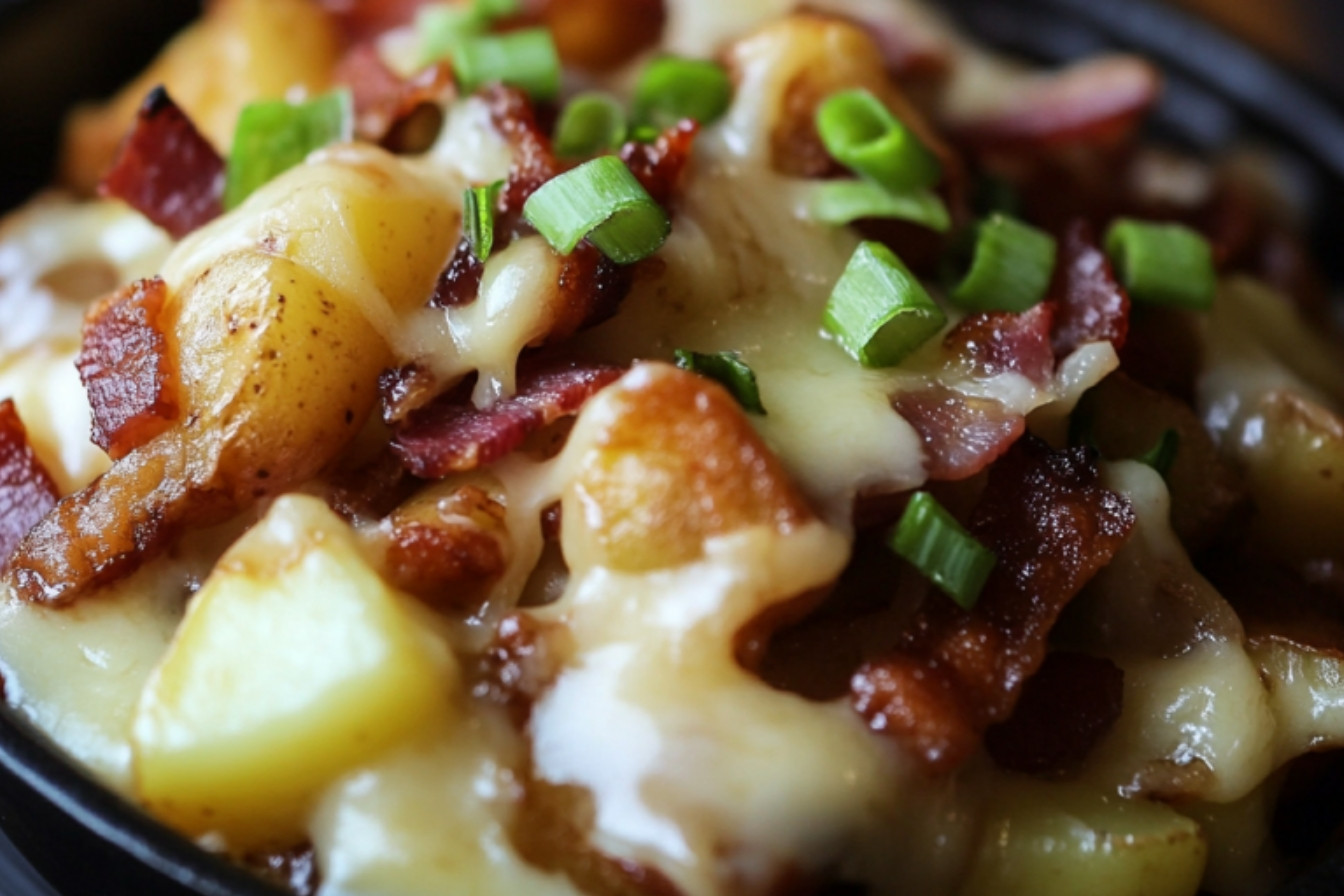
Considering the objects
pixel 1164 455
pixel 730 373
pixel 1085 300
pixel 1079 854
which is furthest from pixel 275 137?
pixel 1079 854

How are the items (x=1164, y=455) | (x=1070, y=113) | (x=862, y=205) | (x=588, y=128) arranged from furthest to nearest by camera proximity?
(x=1070, y=113)
(x=588, y=128)
(x=862, y=205)
(x=1164, y=455)

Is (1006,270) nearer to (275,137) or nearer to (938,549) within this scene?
(938,549)

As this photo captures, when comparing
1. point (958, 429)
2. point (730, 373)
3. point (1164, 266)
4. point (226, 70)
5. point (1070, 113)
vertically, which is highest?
point (226, 70)

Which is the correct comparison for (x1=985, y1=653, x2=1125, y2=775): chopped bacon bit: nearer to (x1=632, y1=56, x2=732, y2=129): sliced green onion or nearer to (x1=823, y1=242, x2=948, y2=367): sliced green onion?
(x1=823, y1=242, x2=948, y2=367): sliced green onion

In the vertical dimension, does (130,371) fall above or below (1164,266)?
above

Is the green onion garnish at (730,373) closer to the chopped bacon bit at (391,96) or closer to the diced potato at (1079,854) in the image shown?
the diced potato at (1079,854)
